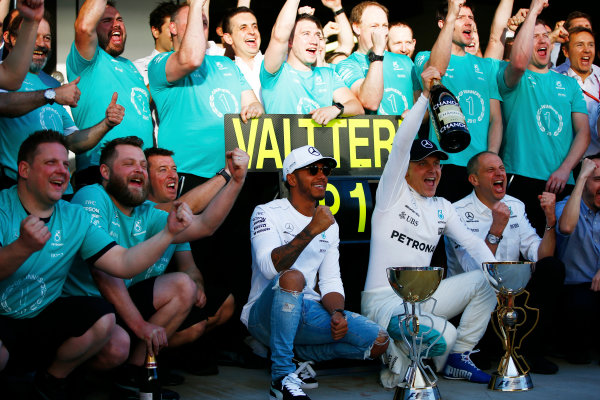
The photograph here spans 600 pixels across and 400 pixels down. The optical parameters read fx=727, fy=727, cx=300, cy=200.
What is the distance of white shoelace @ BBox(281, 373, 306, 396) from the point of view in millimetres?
3830

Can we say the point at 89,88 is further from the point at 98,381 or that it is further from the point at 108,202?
the point at 98,381

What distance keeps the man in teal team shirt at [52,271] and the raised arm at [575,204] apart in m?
3.01

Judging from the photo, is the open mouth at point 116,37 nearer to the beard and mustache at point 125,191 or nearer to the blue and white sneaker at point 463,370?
the beard and mustache at point 125,191

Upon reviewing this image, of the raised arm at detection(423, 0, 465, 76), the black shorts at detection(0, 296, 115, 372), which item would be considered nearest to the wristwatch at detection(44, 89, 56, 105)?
the black shorts at detection(0, 296, 115, 372)

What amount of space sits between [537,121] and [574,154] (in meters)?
0.41

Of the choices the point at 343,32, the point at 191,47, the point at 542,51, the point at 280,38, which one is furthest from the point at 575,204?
the point at 191,47

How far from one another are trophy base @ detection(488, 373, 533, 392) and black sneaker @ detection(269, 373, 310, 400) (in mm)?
1186

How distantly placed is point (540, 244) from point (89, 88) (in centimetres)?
338

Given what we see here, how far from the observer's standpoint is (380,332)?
14.4ft

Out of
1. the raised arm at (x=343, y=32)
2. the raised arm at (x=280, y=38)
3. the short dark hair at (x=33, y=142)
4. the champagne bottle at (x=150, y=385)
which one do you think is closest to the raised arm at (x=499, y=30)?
the raised arm at (x=343, y=32)

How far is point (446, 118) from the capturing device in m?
4.17

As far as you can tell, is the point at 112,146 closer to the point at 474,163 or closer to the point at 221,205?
the point at 221,205

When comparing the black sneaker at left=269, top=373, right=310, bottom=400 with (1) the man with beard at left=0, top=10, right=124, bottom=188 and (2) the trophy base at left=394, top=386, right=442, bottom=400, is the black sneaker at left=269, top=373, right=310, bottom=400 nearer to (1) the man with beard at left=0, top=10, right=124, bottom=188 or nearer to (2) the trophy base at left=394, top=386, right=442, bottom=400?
(2) the trophy base at left=394, top=386, right=442, bottom=400

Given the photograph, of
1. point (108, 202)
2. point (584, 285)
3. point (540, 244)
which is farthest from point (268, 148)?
point (584, 285)
